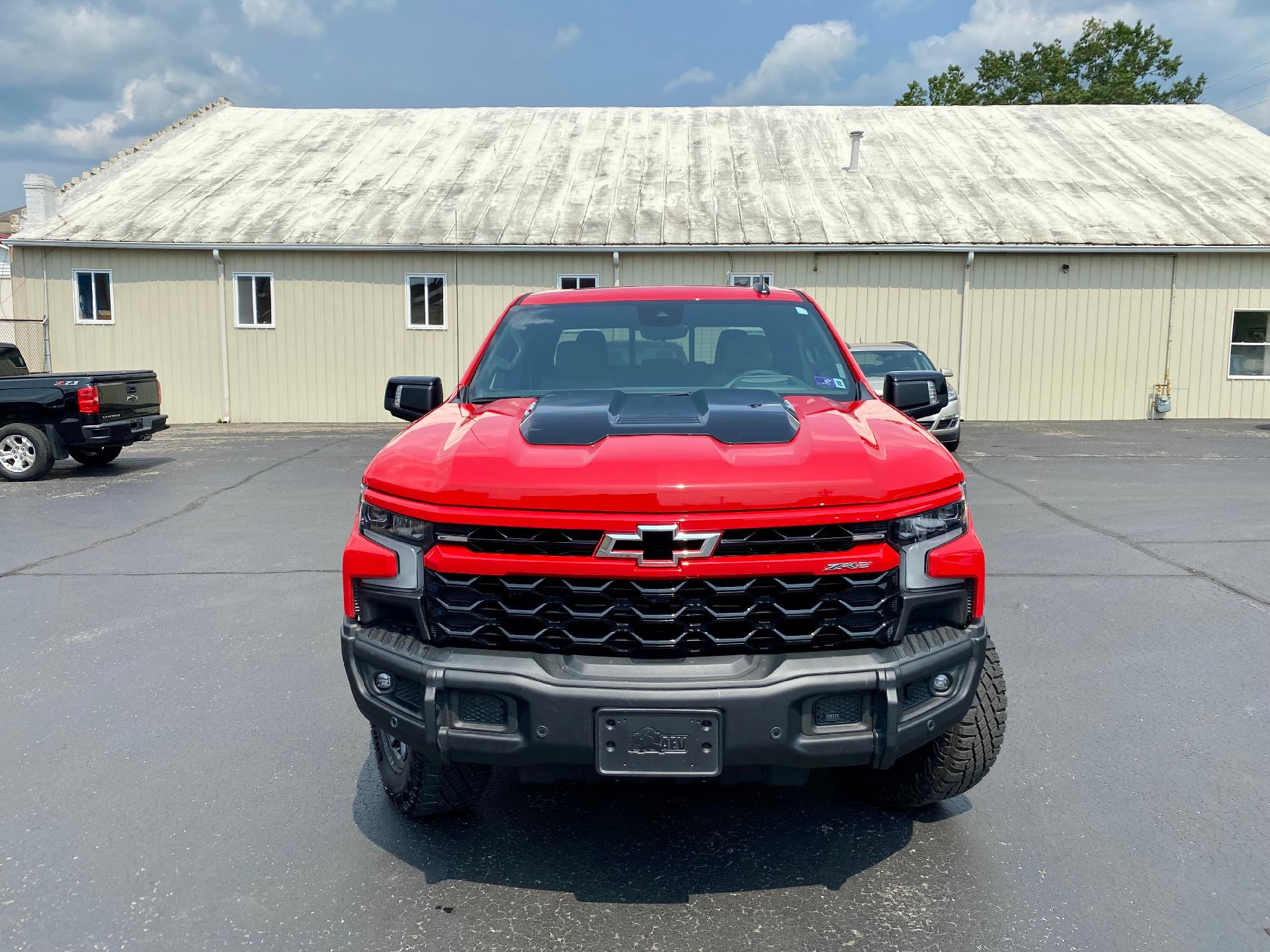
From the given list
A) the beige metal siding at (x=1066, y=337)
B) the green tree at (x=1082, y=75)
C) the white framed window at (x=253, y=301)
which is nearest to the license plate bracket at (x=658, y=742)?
the beige metal siding at (x=1066, y=337)

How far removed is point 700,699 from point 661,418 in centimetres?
101

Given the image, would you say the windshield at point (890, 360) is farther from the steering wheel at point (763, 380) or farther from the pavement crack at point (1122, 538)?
the steering wheel at point (763, 380)

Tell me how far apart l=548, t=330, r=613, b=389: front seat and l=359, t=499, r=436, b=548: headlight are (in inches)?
49.0

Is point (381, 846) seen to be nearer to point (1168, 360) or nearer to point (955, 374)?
point (955, 374)

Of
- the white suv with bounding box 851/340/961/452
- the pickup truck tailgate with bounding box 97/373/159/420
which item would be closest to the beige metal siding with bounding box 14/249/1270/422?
the white suv with bounding box 851/340/961/452

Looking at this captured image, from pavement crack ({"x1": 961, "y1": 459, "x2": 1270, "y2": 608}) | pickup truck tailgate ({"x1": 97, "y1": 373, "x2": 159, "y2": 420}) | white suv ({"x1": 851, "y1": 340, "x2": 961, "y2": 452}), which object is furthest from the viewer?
white suv ({"x1": 851, "y1": 340, "x2": 961, "y2": 452})

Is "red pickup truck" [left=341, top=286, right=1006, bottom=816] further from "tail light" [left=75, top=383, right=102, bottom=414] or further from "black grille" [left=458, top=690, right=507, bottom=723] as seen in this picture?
"tail light" [left=75, top=383, right=102, bottom=414]

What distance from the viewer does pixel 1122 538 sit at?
8.18m

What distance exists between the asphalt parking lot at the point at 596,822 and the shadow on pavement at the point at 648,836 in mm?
11

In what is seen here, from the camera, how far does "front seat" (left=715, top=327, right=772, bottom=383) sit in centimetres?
416

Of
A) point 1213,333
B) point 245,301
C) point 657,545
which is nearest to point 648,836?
point 657,545

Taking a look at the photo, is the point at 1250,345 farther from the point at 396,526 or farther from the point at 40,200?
the point at 40,200

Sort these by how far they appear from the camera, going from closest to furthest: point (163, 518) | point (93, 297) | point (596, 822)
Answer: point (596, 822), point (163, 518), point (93, 297)

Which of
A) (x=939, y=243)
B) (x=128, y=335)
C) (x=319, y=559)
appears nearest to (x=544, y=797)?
(x=319, y=559)
